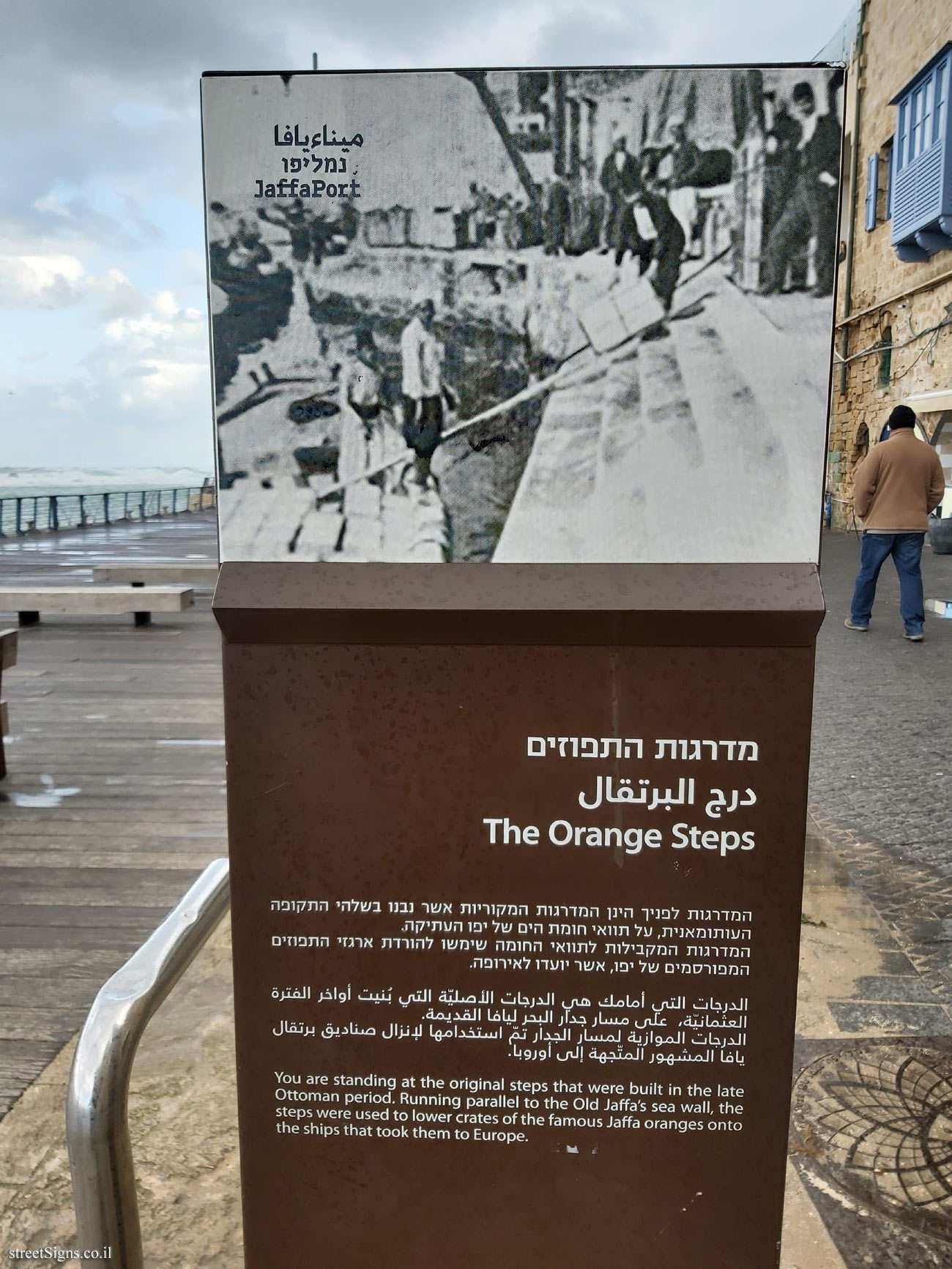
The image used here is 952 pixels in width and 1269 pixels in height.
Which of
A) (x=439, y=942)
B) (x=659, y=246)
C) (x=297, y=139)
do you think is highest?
(x=297, y=139)

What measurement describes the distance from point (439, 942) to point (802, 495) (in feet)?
2.40

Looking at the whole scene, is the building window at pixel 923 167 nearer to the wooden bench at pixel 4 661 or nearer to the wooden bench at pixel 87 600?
the wooden bench at pixel 87 600

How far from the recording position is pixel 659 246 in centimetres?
122

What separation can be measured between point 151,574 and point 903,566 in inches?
296

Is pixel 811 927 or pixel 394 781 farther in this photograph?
pixel 811 927

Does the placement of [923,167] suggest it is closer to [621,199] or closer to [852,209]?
[852,209]

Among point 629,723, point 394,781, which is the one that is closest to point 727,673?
point 629,723

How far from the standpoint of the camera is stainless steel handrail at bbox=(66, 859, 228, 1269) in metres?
1.29

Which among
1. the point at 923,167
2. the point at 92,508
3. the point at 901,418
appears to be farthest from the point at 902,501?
the point at 92,508

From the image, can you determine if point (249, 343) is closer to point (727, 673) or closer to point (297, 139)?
point (297, 139)

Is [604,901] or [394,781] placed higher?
[394,781]

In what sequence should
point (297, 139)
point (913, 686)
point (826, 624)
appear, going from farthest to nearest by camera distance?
point (826, 624) → point (913, 686) → point (297, 139)

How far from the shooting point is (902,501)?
27.7 feet

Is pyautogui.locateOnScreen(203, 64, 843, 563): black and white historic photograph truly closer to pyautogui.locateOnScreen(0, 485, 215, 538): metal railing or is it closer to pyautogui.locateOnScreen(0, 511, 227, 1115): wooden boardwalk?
pyautogui.locateOnScreen(0, 511, 227, 1115): wooden boardwalk
